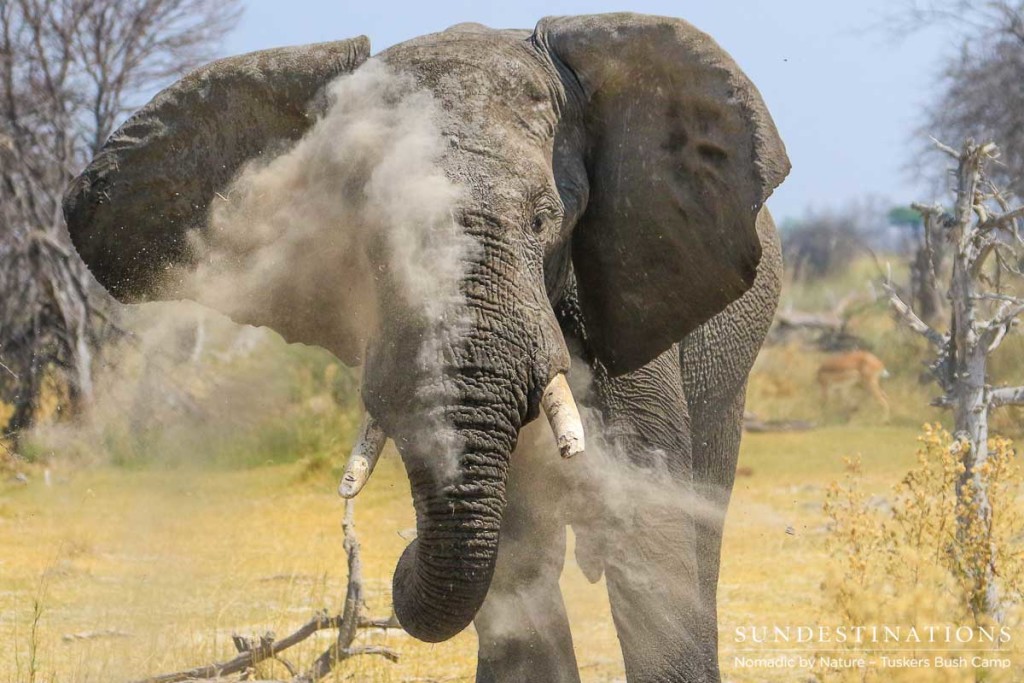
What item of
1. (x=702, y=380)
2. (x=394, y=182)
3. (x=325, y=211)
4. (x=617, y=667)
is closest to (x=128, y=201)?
(x=325, y=211)

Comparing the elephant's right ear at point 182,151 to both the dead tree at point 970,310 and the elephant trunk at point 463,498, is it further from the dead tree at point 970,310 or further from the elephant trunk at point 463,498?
the dead tree at point 970,310

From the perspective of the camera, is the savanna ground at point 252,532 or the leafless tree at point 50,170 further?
the leafless tree at point 50,170

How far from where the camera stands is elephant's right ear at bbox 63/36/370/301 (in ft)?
14.0

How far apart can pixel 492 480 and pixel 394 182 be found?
0.80 m

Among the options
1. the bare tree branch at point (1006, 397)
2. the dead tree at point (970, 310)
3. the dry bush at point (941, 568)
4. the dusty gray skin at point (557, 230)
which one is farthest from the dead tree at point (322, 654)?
the bare tree branch at point (1006, 397)

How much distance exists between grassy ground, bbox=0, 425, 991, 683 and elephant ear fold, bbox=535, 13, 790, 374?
127cm

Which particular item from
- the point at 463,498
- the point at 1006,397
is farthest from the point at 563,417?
the point at 1006,397

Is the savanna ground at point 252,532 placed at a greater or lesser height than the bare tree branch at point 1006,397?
lesser

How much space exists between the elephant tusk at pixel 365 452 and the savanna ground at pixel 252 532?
1451 mm

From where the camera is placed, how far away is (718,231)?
4559mm

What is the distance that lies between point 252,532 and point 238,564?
154cm

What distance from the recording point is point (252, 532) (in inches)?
401

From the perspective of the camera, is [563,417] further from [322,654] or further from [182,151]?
[322,654]

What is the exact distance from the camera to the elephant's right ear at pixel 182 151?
4277mm
